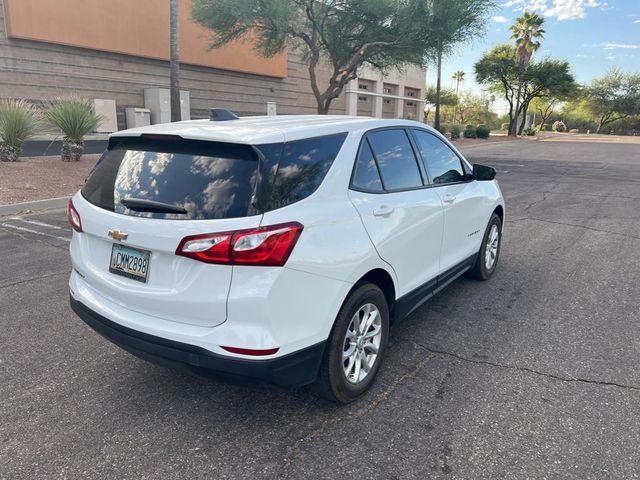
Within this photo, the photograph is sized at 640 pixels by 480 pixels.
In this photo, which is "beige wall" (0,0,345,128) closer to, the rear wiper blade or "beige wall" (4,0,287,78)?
"beige wall" (4,0,287,78)

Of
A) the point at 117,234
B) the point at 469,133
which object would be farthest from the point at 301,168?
the point at 469,133

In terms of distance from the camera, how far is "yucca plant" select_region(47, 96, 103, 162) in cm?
1274

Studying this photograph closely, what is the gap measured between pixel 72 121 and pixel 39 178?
2.26 meters

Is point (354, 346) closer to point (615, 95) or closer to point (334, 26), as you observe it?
point (334, 26)

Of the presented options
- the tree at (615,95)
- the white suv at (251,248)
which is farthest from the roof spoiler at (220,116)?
the tree at (615,95)

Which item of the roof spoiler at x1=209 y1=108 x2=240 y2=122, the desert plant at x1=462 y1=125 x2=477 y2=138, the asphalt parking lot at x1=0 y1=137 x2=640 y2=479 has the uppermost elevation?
the desert plant at x1=462 y1=125 x2=477 y2=138

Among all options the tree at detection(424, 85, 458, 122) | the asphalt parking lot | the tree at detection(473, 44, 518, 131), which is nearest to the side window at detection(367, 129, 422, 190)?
the asphalt parking lot

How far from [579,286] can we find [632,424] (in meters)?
2.70

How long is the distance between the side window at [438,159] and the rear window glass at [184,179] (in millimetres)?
1948

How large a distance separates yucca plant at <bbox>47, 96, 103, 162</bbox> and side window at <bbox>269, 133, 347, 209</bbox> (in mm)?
12006

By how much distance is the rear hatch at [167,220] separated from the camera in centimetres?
244

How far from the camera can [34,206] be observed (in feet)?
30.1

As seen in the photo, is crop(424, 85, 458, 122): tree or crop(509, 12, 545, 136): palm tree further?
crop(424, 85, 458, 122): tree

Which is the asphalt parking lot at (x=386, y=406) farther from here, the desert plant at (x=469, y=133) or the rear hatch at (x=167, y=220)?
the desert plant at (x=469, y=133)
